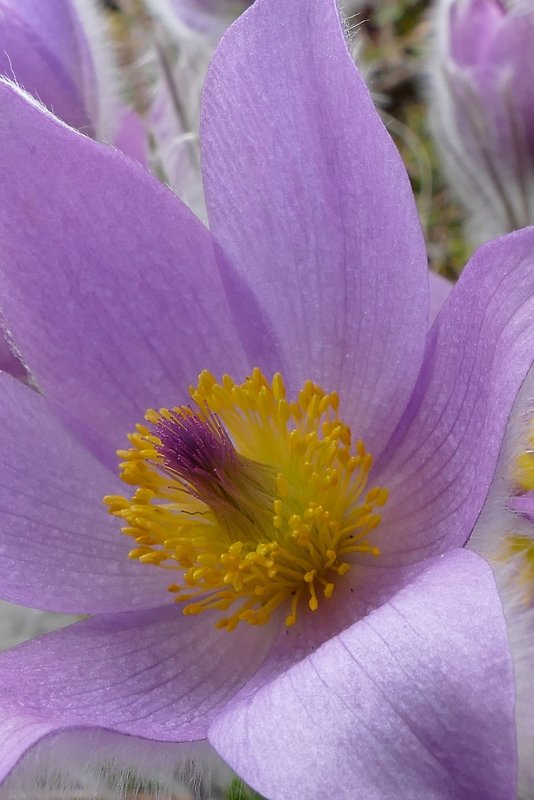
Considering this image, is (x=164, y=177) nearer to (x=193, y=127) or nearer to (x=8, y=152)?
(x=193, y=127)

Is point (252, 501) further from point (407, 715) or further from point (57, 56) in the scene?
point (57, 56)

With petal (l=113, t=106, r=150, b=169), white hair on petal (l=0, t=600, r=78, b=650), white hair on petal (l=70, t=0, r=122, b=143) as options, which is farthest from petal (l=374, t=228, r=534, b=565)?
white hair on petal (l=0, t=600, r=78, b=650)

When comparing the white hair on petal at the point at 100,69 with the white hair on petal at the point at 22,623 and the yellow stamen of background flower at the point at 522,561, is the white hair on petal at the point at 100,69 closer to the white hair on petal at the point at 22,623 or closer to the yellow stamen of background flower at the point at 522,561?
the yellow stamen of background flower at the point at 522,561

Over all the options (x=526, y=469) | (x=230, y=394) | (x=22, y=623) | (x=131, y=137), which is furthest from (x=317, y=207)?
(x=22, y=623)

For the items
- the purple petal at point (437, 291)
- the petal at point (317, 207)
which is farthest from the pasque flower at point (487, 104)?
the petal at point (317, 207)

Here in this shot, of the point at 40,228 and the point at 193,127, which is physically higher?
the point at 193,127

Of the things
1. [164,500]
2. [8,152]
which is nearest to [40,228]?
[8,152]
